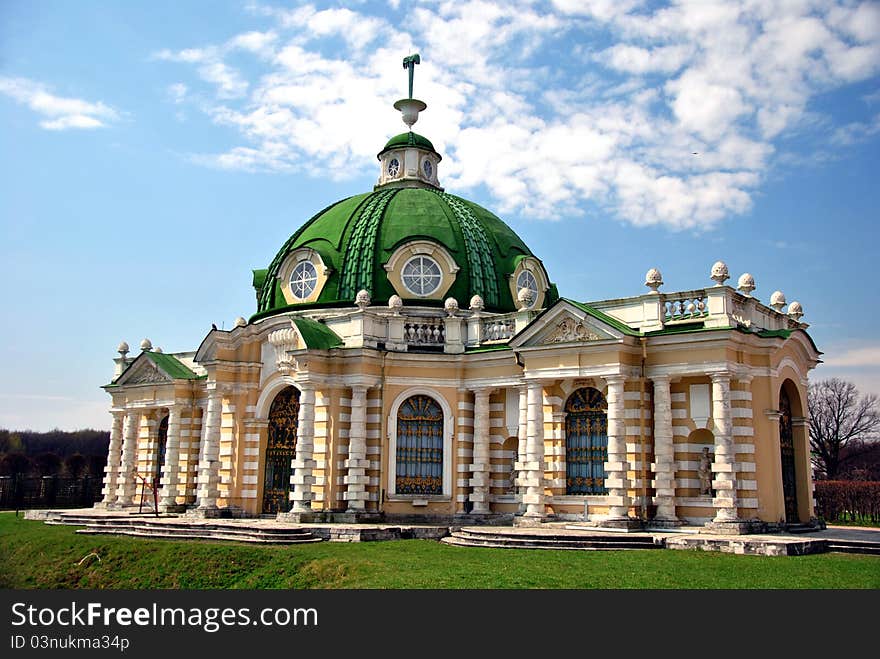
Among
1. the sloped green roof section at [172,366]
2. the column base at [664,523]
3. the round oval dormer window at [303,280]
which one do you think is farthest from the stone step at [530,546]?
the sloped green roof section at [172,366]

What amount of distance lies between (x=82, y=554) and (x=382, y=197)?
57.8 ft

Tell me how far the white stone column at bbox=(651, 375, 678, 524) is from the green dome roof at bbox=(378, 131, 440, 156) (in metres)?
17.3

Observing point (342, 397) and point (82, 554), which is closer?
point (82, 554)

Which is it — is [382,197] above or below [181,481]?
above

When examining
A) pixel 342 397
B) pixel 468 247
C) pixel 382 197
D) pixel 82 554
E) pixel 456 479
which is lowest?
pixel 82 554

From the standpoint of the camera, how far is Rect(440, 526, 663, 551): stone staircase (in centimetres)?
2095

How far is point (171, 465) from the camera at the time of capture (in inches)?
1316

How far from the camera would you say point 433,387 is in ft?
95.2

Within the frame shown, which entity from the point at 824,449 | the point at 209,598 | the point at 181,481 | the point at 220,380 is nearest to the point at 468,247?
the point at 220,380

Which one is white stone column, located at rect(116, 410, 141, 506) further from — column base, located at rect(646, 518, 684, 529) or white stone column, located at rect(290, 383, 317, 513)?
column base, located at rect(646, 518, 684, 529)

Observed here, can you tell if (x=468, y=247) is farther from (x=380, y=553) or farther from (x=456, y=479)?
(x=380, y=553)

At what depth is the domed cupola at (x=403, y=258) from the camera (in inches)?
1243

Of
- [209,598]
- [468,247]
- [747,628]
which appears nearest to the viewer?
[747,628]

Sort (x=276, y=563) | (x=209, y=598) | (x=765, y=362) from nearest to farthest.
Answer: (x=209, y=598)
(x=276, y=563)
(x=765, y=362)
